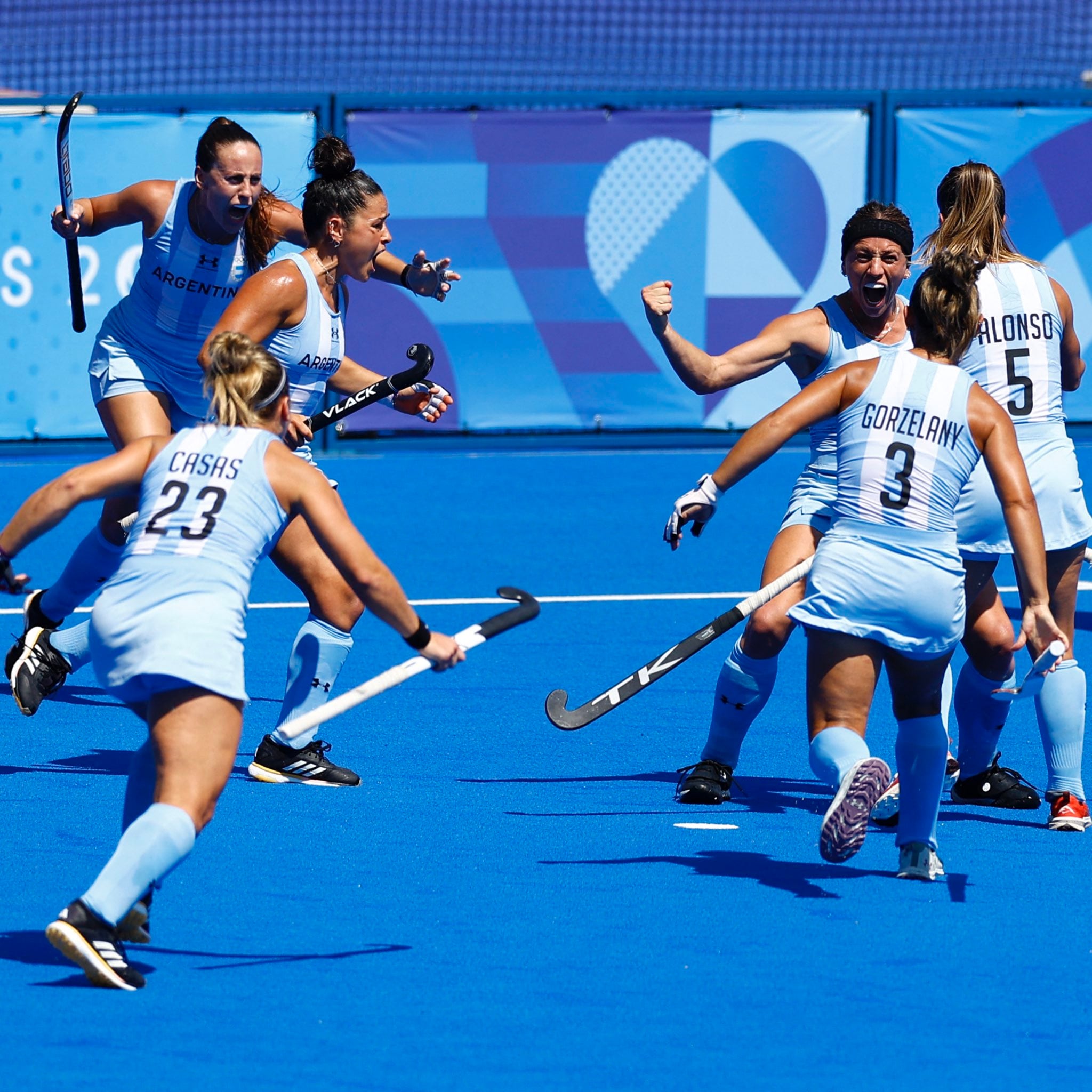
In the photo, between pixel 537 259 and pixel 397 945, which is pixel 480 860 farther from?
pixel 537 259

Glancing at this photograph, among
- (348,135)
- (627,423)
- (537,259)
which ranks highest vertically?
(348,135)

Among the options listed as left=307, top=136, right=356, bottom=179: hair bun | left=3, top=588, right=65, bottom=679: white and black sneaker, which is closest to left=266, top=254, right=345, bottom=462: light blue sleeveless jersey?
left=307, top=136, right=356, bottom=179: hair bun

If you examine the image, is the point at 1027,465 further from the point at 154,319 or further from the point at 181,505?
the point at 154,319

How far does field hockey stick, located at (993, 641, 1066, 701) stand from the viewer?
14.9 feet

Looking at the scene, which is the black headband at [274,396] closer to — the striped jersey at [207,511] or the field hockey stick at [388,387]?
the striped jersey at [207,511]

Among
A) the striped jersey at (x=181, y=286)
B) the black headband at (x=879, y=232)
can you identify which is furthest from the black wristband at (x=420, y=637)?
the striped jersey at (x=181, y=286)

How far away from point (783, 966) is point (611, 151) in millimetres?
9705

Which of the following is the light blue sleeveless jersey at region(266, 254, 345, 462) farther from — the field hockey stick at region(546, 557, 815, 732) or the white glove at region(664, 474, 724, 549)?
the white glove at region(664, 474, 724, 549)

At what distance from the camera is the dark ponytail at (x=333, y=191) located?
564cm

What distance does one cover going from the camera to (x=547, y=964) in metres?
4.02

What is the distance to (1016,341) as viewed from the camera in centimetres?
533

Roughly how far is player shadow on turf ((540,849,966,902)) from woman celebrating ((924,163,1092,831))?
0.72 m

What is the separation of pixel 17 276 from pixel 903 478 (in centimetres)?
923

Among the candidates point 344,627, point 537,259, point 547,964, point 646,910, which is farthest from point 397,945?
point 537,259
